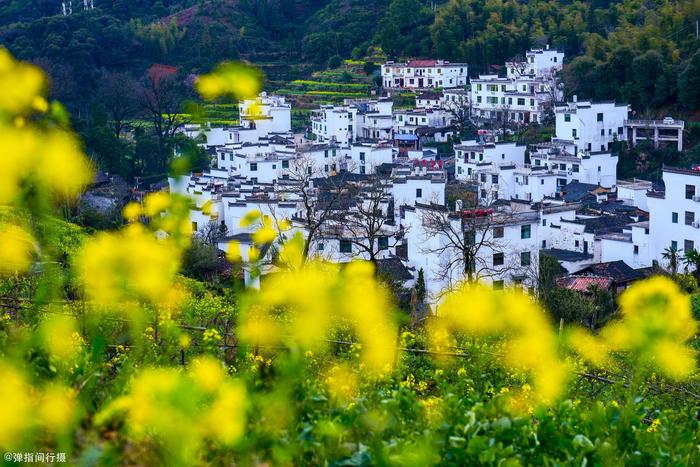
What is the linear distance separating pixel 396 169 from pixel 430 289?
225 inches

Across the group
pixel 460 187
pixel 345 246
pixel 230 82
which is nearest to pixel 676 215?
pixel 345 246

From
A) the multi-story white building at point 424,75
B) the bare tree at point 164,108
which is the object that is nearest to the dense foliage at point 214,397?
the bare tree at point 164,108

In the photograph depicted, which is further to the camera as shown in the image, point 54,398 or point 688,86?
point 688,86

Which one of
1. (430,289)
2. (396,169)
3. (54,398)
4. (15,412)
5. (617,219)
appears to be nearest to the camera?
(15,412)

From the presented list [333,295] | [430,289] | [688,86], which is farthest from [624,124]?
[333,295]

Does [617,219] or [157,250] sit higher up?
[157,250]

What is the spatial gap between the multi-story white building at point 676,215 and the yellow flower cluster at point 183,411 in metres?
11.3

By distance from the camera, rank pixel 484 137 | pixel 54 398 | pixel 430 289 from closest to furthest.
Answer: pixel 54 398
pixel 430 289
pixel 484 137

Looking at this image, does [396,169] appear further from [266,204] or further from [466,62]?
[466,62]

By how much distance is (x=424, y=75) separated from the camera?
26.4 m

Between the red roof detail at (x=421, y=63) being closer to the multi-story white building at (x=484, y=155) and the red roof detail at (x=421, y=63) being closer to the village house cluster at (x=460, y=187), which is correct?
the village house cluster at (x=460, y=187)

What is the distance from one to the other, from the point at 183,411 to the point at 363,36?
29.2 m

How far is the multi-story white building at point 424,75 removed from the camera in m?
26.2

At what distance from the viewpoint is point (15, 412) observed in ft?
4.77
